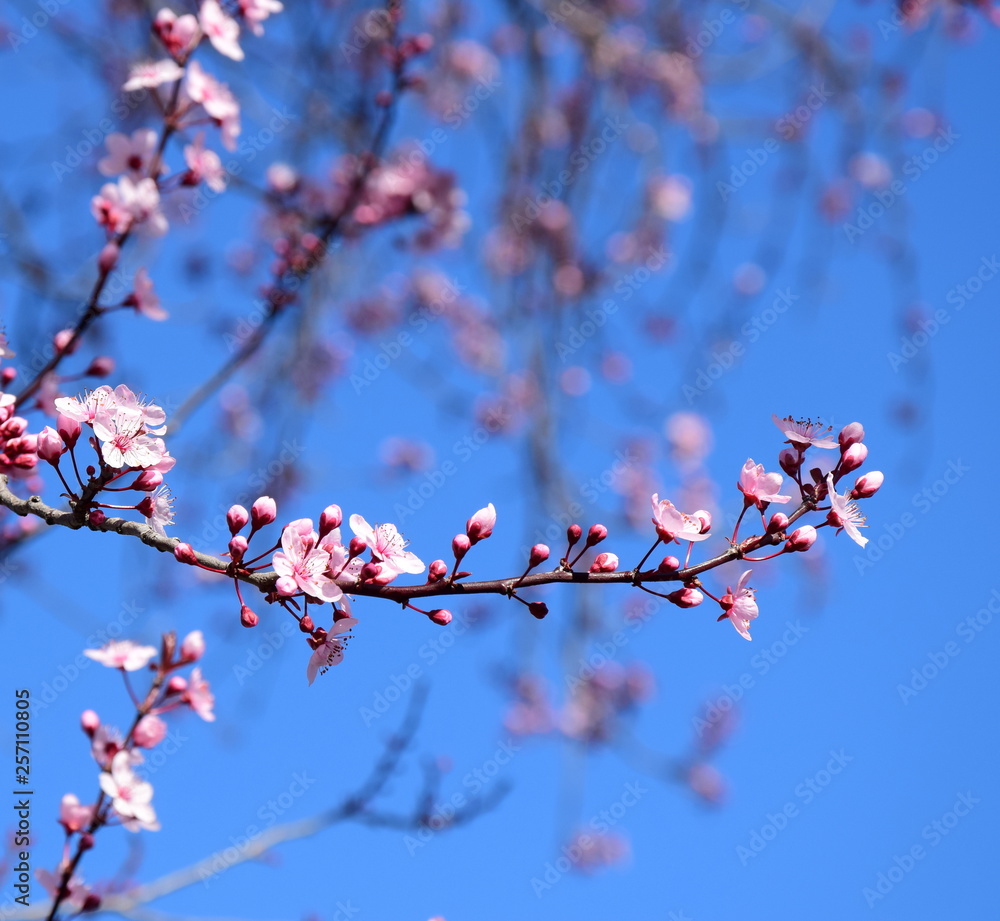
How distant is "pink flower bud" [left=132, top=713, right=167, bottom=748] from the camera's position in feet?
7.08

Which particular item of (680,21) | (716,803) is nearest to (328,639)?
(680,21)

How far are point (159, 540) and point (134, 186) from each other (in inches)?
58.2

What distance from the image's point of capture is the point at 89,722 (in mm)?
2154

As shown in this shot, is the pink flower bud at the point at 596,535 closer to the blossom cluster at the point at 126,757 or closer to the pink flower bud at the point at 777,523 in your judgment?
the pink flower bud at the point at 777,523

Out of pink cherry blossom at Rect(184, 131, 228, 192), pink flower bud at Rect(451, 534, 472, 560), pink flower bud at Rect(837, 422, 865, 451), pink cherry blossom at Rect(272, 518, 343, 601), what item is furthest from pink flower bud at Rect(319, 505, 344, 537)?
pink cherry blossom at Rect(184, 131, 228, 192)

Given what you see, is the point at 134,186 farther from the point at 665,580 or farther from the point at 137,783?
the point at 665,580

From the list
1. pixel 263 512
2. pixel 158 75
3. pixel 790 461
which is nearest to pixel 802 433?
pixel 790 461

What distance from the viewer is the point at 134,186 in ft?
8.79

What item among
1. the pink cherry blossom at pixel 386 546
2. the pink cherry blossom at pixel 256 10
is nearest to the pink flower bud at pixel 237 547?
the pink cherry blossom at pixel 386 546

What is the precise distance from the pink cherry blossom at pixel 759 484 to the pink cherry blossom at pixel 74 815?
5.16 ft

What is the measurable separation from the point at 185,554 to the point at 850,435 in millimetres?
1229

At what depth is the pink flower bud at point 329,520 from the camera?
1.74 m

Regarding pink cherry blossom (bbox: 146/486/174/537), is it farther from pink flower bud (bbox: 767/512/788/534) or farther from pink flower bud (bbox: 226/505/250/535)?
pink flower bud (bbox: 767/512/788/534)

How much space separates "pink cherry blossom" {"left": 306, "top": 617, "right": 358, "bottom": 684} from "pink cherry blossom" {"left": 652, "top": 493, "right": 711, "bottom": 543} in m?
0.59
